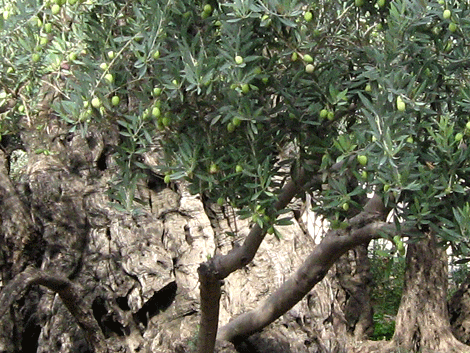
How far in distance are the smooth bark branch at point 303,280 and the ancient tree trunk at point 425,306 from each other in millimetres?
Result: 3533

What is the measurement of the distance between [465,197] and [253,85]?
99 centimetres

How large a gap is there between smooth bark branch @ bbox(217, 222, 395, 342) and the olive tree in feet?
0.92

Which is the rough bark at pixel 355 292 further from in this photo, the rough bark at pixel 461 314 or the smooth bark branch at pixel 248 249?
the smooth bark branch at pixel 248 249

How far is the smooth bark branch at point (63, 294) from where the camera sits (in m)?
4.95

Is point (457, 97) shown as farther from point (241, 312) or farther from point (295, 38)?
point (241, 312)

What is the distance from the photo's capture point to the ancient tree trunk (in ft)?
29.0

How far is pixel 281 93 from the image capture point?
3619mm

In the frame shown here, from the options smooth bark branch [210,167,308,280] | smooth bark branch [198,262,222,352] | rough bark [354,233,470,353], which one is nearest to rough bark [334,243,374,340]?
rough bark [354,233,470,353]

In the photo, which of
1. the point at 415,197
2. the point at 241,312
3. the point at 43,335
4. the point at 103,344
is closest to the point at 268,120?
the point at 415,197

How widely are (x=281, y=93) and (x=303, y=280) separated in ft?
6.02

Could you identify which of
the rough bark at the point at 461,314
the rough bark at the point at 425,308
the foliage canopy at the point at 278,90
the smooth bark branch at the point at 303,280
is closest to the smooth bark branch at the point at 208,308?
the smooth bark branch at the point at 303,280

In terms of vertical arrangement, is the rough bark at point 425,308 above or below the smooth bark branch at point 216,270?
above

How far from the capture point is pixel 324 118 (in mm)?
3693

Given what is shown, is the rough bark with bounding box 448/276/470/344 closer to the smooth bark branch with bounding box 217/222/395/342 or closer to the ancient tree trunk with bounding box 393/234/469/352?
the ancient tree trunk with bounding box 393/234/469/352
